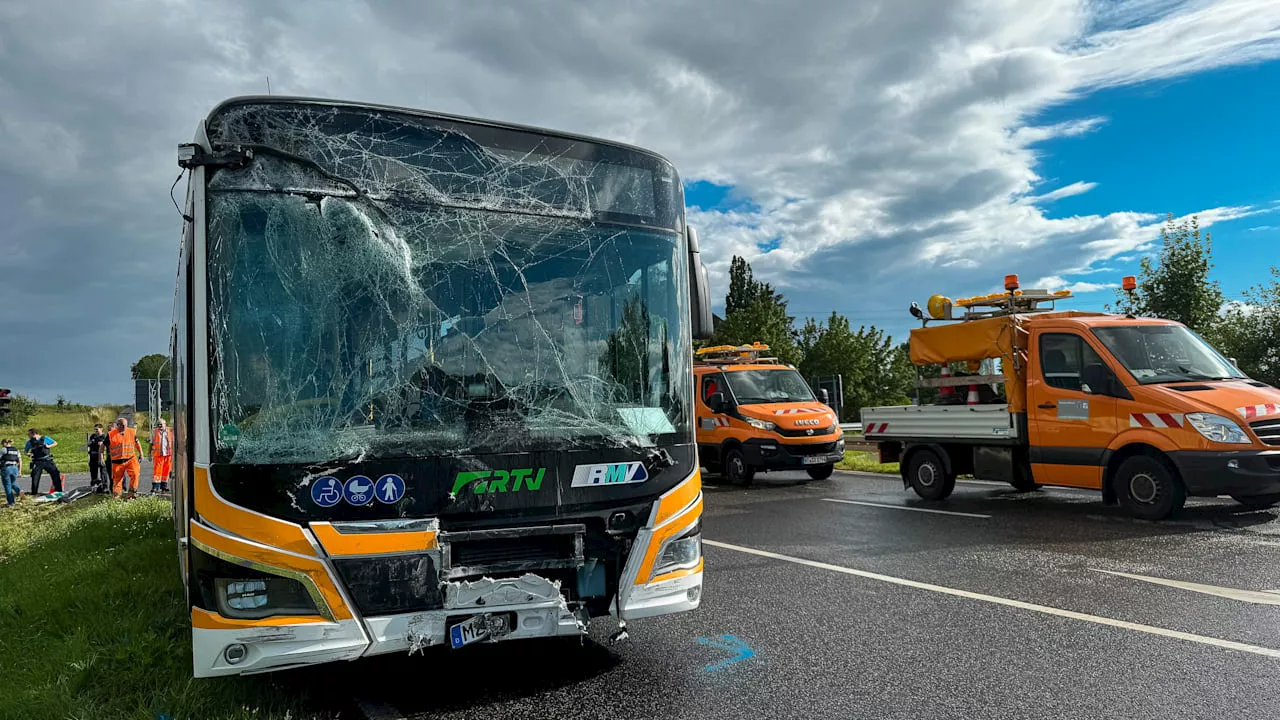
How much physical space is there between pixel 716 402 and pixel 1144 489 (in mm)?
6936

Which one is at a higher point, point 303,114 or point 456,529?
point 303,114

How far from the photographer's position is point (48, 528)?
11508 millimetres

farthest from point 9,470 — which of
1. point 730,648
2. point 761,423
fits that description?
point 730,648

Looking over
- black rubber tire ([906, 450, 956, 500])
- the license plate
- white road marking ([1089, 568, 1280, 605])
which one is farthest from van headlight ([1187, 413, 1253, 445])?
the license plate

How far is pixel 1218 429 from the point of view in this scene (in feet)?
27.7

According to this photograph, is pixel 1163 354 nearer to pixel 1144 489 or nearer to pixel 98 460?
pixel 1144 489

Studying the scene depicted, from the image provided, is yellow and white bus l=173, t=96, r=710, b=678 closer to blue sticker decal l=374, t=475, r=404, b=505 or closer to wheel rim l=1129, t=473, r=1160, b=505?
blue sticker decal l=374, t=475, r=404, b=505

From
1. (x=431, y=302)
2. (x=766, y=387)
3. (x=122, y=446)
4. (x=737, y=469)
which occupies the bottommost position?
(x=737, y=469)

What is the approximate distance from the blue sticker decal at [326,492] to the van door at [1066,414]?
8.56 m

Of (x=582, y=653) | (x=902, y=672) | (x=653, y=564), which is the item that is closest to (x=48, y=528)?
(x=582, y=653)

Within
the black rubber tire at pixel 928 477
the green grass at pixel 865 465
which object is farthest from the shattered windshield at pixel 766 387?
the black rubber tire at pixel 928 477

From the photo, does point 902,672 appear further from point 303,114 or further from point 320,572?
point 303,114

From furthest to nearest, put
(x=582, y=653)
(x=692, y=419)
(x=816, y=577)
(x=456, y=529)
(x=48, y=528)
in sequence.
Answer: (x=48, y=528) → (x=816, y=577) → (x=582, y=653) → (x=692, y=419) → (x=456, y=529)

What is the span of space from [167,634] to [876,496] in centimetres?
945
